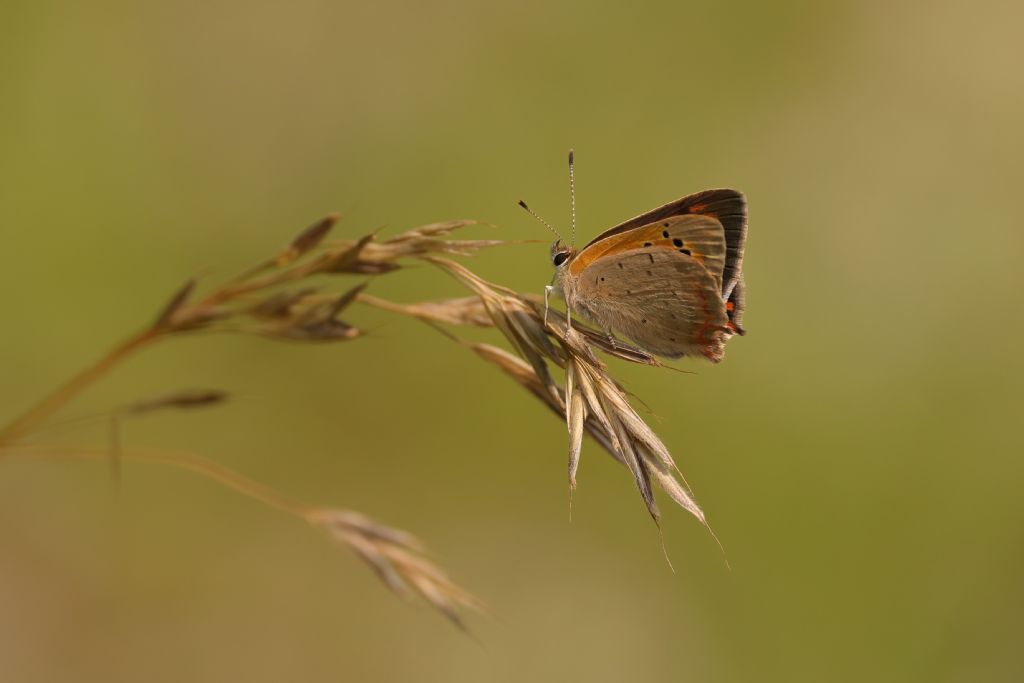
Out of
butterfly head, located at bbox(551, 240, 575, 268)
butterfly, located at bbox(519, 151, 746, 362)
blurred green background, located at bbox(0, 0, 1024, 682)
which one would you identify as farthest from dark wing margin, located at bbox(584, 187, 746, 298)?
blurred green background, located at bbox(0, 0, 1024, 682)

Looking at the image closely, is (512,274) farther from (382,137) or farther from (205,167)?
(205,167)

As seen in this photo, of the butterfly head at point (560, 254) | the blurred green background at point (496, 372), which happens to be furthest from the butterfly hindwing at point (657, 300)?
the blurred green background at point (496, 372)

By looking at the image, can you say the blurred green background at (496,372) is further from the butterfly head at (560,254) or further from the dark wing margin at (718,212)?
the dark wing margin at (718,212)

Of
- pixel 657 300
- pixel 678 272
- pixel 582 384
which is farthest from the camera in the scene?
pixel 657 300

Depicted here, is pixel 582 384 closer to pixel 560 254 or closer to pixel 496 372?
pixel 560 254

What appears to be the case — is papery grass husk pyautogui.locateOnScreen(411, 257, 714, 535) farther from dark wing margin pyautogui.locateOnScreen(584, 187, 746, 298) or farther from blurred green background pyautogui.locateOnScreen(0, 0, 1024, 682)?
blurred green background pyautogui.locateOnScreen(0, 0, 1024, 682)

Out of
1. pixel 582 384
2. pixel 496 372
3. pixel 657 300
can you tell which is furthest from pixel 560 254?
pixel 496 372

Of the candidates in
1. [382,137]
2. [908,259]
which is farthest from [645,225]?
[908,259]
